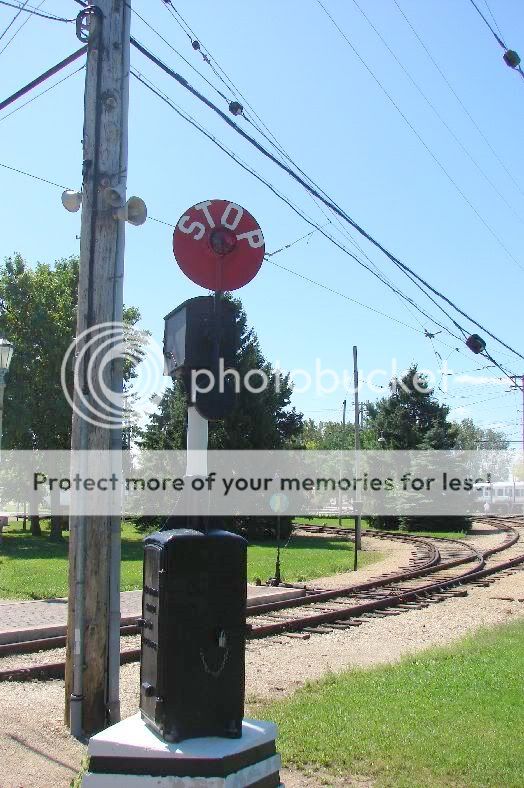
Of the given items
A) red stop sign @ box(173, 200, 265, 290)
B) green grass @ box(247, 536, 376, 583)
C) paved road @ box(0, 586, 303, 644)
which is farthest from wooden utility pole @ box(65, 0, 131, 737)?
green grass @ box(247, 536, 376, 583)

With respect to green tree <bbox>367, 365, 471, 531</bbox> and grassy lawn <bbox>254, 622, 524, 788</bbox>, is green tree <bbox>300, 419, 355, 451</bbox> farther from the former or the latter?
Result: grassy lawn <bbox>254, 622, 524, 788</bbox>

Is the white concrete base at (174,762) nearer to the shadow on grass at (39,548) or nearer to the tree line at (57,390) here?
the shadow on grass at (39,548)

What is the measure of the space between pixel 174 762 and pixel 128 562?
19312 mm

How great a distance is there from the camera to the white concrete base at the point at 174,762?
3557 mm

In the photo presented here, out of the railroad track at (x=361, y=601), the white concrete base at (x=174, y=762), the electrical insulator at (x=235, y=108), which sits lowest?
the railroad track at (x=361, y=601)

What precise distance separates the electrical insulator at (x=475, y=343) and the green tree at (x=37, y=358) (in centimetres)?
2183

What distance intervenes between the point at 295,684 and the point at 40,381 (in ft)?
93.6

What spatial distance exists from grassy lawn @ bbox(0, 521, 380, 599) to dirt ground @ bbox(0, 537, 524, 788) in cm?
503

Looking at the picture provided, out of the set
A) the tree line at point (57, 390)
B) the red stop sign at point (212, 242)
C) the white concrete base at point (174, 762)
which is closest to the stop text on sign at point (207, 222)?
the red stop sign at point (212, 242)

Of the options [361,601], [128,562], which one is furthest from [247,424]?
[361,601]

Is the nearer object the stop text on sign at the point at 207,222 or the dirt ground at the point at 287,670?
the stop text on sign at the point at 207,222

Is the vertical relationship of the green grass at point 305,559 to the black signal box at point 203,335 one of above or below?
below

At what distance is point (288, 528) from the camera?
33906 millimetres

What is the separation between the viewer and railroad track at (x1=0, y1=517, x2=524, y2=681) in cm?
984
